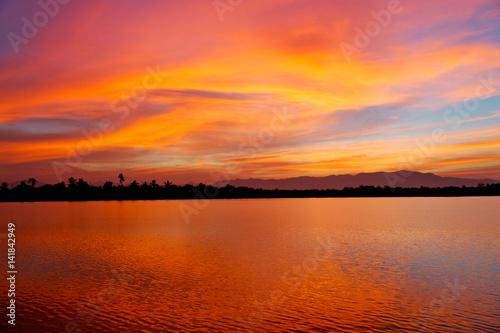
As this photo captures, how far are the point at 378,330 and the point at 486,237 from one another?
59791 millimetres

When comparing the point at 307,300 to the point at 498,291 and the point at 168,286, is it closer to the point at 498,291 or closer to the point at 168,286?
the point at 168,286

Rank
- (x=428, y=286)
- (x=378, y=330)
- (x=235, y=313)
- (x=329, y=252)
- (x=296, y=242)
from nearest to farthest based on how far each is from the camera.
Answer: (x=378, y=330), (x=235, y=313), (x=428, y=286), (x=329, y=252), (x=296, y=242)

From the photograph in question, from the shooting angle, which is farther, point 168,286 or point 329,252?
point 329,252

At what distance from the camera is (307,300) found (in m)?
30.4

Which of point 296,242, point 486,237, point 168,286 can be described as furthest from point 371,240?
point 168,286

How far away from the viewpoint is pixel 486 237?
70.9 meters

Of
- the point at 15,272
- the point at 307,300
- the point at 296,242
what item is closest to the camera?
the point at 307,300

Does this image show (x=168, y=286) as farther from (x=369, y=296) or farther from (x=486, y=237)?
(x=486, y=237)

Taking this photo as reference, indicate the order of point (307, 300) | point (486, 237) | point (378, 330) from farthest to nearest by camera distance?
point (486, 237)
point (307, 300)
point (378, 330)

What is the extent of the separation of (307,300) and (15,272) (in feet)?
102

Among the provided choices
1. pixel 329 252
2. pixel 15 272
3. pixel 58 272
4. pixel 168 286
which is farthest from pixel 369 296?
pixel 15 272

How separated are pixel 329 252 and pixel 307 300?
982 inches

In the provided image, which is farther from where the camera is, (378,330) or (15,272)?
(15,272)

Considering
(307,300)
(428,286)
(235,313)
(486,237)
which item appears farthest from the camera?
(486,237)
